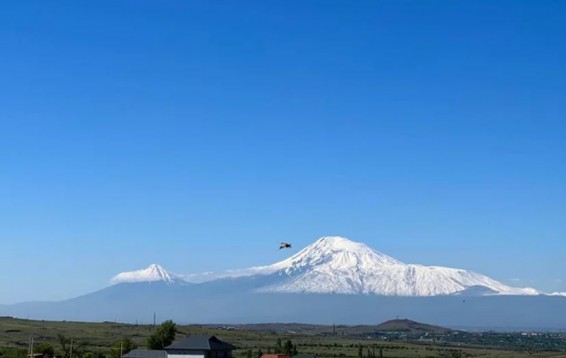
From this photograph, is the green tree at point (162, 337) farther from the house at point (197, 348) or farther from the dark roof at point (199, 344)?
the house at point (197, 348)

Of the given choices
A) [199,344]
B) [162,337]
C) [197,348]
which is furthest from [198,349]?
[162,337]

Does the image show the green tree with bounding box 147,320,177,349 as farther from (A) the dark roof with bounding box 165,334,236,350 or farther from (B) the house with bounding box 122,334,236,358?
(A) the dark roof with bounding box 165,334,236,350

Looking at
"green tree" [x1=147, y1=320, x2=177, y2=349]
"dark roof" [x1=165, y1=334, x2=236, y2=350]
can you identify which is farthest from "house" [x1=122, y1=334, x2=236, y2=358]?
"green tree" [x1=147, y1=320, x2=177, y2=349]

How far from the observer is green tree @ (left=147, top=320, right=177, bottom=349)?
9594cm

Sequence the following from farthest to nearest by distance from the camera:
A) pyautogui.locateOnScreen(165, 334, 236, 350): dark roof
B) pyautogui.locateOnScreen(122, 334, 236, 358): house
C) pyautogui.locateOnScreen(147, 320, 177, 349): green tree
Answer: pyautogui.locateOnScreen(147, 320, 177, 349): green tree, pyautogui.locateOnScreen(165, 334, 236, 350): dark roof, pyautogui.locateOnScreen(122, 334, 236, 358): house

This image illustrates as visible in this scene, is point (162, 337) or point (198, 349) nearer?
point (198, 349)

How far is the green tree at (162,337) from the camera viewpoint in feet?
315

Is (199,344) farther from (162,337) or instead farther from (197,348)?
(162,337)

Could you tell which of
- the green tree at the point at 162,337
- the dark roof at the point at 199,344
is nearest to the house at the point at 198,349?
the dark roof at the point at 199,344

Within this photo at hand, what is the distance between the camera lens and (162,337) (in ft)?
320

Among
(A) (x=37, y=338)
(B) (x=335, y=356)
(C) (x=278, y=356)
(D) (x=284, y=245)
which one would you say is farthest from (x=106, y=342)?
(D) (x=284, y=245)

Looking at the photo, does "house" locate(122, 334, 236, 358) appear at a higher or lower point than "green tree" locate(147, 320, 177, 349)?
lower

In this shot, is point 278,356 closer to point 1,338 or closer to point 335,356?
point 335,356

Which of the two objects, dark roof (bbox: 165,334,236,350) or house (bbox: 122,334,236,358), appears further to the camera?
dark roof (bbox: 165,334,236,350)
